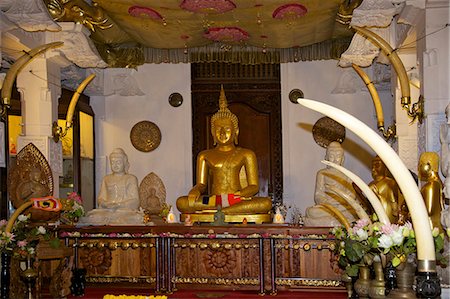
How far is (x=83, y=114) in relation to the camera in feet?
30.1

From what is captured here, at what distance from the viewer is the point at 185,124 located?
9312 mm

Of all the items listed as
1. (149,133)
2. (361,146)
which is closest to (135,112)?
(149,133)

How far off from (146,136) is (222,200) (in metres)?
2.10

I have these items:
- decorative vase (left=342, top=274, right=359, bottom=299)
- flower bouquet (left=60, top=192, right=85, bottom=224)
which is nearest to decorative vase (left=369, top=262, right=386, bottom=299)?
decorative vase (left=342, top=274, right=359, bottom=299)

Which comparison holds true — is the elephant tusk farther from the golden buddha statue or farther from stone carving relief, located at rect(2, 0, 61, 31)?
the golden buddha statue

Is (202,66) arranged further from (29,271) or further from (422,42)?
(29,271)

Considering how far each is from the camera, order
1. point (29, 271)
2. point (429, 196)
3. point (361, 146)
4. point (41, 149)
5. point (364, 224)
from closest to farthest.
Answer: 1. point (364, 224)
2. point (429, 196)
3. point (29, 271)
4. point (41, 149)
5. point (361, 146)

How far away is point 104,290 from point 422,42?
338 cm

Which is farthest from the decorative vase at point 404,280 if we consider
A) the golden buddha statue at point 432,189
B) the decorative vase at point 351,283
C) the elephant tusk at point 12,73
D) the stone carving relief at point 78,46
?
the stone carving relief at point 78,46

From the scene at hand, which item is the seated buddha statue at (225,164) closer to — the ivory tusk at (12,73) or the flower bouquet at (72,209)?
the flower bouquet at (72,209)

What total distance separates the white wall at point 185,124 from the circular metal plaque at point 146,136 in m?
0.06

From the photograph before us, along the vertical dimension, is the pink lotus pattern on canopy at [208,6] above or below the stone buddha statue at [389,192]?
above

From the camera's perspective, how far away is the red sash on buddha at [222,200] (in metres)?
7.63

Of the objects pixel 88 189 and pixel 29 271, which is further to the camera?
pixel 88 189
